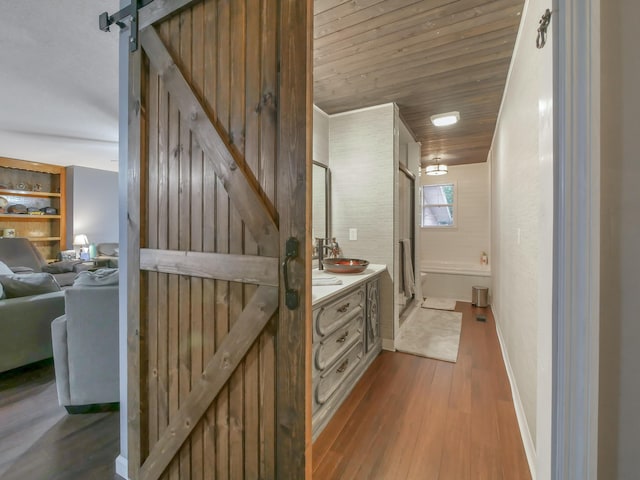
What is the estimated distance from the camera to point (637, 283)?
0.72 metres

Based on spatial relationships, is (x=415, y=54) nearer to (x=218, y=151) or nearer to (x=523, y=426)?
(x=218, y=151)

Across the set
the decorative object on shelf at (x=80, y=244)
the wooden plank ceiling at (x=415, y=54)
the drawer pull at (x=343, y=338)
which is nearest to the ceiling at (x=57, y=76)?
the wooden plank ceiling at (x=415, y=54)

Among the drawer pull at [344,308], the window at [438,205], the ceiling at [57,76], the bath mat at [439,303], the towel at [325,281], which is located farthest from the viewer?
the window at [438,205]

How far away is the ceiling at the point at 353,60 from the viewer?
5.86 ft

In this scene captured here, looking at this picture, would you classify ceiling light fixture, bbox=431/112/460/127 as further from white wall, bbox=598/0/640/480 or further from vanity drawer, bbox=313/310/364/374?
white wall, bbox=598/0/640/480

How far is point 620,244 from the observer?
0.73 m

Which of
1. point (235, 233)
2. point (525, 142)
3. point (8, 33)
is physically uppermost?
point (8, 33)

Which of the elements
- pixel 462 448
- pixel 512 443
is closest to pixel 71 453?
pixel 462 448

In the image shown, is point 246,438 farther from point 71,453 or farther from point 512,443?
point 512,443

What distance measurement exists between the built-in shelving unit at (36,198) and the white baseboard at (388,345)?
6911 mm

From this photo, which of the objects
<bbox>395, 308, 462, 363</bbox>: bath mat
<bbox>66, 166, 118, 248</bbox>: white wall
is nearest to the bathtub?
<bbox>395, 308, 462, 363</bbox>: bath mat

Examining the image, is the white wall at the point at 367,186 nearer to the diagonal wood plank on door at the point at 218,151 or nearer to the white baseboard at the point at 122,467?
the diagonal wood plank on door at the point at 218,151

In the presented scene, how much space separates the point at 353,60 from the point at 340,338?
210 centimetres

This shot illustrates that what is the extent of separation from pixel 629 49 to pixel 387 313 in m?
2.68
